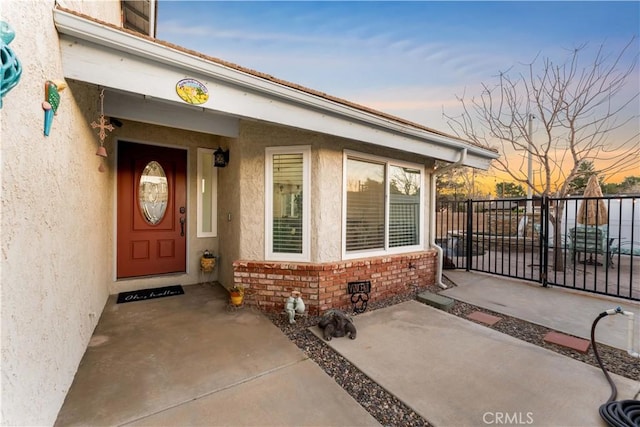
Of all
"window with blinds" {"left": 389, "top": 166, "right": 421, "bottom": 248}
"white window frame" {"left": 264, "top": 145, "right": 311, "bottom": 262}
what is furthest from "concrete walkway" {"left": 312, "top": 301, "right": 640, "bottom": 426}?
"window with blinds" {"left": 389, "top": 166, "right": 421, "bottom": 248}

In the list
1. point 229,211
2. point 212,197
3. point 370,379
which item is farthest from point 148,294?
point 370,379

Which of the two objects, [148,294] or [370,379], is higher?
[148,294]

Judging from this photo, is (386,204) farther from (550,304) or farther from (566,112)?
(566,112)

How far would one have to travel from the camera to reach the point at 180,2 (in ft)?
24.3

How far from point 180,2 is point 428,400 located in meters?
10.5

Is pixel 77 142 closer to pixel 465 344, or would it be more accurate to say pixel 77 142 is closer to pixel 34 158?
pixel 34 158

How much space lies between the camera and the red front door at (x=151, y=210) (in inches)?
198

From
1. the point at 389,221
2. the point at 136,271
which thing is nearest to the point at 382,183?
the point at 389,221

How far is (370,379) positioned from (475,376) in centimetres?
113

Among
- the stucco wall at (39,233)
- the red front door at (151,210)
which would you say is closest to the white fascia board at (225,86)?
the stucco wall at (39,233)

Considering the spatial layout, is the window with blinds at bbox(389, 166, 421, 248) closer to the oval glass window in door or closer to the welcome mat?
the welcome mat

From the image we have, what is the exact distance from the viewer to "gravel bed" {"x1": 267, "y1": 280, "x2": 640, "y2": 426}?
2.28m

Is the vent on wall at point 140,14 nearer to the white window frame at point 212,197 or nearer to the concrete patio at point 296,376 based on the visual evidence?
the white window frame at point 212,197

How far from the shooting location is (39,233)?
5.90 ft
